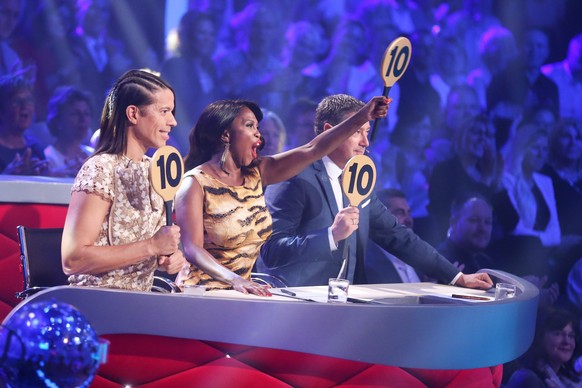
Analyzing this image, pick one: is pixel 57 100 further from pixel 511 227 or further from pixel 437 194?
pixel 511 227

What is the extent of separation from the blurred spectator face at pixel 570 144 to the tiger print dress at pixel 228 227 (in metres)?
2.82

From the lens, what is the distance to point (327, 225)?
3.21 m

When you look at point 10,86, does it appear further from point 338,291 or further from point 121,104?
point 338,291

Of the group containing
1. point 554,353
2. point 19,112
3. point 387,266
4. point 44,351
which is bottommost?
point 554,353

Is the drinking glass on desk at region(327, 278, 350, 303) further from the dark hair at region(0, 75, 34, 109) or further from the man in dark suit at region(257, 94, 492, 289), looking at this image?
the dark hair at region(0, 75, 34, 109)

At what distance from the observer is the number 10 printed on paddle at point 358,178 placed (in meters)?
2.49

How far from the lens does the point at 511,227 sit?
4.90m

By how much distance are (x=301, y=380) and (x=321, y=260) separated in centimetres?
112

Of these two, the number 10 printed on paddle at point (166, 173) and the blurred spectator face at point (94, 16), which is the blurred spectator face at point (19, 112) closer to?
the blurred spectator face at point (94, 16)

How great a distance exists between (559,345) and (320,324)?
2.88 m

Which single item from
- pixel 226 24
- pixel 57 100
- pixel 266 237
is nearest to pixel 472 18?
pixel 226 24

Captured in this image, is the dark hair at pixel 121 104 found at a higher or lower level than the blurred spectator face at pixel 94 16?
lower

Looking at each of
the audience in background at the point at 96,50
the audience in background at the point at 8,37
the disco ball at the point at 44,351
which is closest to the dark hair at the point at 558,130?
the audience in background at the point at 96,50

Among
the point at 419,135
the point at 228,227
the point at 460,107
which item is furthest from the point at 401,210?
the point at 228,227
